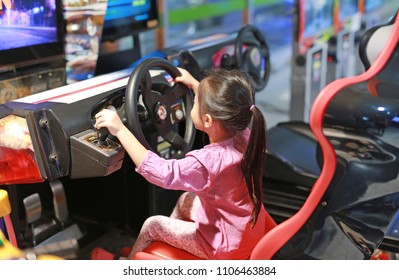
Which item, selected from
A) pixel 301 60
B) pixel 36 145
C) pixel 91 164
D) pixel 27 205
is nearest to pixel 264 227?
pixel 91 164

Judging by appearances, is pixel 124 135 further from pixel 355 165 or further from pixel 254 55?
pixel 254 55

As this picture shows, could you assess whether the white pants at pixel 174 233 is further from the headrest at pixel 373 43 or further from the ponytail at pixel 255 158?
the headrest at pixel 373 43

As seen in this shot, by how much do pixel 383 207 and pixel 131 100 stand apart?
920 millimetres

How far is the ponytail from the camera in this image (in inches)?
73.0

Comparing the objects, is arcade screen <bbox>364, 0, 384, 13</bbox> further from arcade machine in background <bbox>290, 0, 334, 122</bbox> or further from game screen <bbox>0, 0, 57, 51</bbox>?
game screen <bbox>0, 0, 57, 51</bbox>

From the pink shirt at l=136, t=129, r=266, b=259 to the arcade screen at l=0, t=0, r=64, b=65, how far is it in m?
1.06

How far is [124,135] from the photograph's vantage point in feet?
5.99

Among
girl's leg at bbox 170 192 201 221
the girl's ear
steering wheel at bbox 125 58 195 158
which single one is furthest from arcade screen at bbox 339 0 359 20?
the girl's ear

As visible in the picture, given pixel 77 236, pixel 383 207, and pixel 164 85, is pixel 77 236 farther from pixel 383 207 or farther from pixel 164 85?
pixel 383 207

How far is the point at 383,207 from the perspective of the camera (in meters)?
1.61

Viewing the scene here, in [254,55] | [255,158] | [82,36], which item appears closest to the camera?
[255,158]

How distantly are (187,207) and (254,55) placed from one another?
127 centimetres

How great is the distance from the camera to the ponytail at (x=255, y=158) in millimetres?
1855

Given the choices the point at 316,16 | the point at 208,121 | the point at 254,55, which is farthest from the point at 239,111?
the point at 316,16
